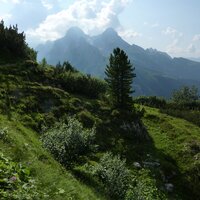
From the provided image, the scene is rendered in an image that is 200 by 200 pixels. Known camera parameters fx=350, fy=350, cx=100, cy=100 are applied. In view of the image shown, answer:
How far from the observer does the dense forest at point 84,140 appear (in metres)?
19.7

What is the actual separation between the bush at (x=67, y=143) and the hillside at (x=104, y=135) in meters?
0.65

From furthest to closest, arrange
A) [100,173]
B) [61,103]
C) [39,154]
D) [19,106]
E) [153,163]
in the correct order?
[61,103]
[153,163]
[19,106]
[100,173]
[39,154]

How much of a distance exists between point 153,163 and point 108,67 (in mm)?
20100

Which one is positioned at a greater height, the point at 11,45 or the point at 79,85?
the point at 11,45

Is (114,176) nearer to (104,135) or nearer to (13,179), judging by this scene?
(13,179)

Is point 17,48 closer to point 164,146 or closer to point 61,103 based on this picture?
point 61,103

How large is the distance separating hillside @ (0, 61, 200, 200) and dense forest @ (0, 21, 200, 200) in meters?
0.10

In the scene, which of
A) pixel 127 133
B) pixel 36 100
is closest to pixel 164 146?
pixel 127 133

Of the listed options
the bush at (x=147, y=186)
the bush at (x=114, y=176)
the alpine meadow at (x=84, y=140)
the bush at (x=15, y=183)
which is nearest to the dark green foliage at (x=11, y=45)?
the alpine meadow at (x=84, y=140)

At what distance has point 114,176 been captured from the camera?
25250 mm

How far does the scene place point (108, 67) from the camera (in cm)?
5656

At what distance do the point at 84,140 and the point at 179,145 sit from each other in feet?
77.2

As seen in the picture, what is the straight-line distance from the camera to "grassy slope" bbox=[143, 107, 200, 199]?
4216 cm

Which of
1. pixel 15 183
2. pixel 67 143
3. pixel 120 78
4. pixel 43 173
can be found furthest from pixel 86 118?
pixel 15 183
